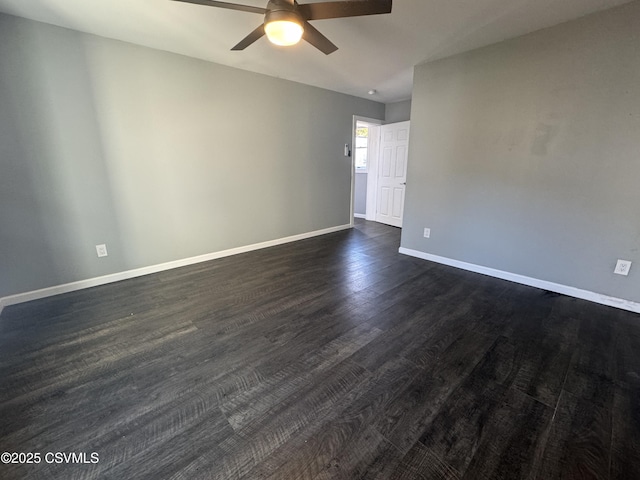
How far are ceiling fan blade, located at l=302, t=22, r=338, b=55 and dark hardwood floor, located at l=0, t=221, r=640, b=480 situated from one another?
2.10 meters

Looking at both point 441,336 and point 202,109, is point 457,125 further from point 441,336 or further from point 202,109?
point 202,109

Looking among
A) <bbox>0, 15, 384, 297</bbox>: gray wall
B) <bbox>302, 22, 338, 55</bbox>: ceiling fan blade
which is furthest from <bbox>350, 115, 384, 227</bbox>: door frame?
<bbox>302, 22, 338, 55</bbox>: ceiling fan blade

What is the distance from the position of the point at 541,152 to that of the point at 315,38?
2.41 meters

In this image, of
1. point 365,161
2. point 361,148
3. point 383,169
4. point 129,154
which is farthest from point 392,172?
point 129,154

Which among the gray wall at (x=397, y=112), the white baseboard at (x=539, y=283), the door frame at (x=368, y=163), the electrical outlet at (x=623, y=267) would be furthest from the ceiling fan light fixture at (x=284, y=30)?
the gray wall at (x=397, y=112)

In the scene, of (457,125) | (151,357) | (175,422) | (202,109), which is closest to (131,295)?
(151,357)

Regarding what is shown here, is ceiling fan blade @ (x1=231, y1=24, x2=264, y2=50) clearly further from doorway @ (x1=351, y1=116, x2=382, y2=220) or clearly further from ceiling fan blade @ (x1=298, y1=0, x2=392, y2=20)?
doorway @ (x1=351, y1=116, x2=382, y2=220)

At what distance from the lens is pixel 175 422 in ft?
4.55

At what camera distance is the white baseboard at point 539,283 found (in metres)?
2.48

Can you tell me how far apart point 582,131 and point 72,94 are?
470 centimetres

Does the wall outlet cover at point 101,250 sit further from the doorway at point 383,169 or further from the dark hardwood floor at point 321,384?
the doorway at point 383,169

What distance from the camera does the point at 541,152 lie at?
8.89 feet

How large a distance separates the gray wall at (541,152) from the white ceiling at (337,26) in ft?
0.78

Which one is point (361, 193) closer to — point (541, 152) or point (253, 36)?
point (541, 152)
